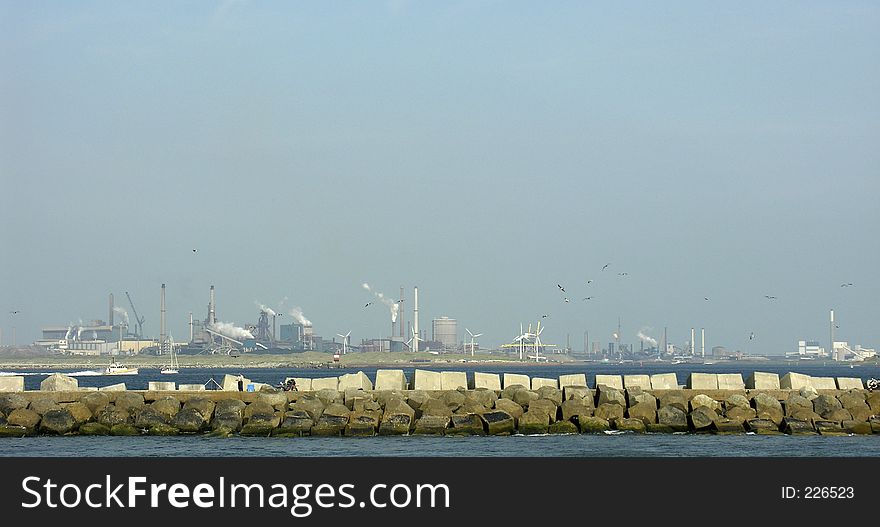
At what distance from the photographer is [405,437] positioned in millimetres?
39594

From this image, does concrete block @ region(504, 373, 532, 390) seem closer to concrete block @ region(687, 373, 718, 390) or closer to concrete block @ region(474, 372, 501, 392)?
concrete block @ region(474, 372, 501, 392)

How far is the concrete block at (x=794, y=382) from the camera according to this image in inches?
1736

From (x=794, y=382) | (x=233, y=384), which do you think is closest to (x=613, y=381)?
(x=794, y=382)

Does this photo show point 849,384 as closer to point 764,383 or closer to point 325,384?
point 764,383

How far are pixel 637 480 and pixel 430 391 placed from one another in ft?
73.0

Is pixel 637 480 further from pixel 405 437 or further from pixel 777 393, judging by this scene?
pixel 777 393

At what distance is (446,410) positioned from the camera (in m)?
41.0

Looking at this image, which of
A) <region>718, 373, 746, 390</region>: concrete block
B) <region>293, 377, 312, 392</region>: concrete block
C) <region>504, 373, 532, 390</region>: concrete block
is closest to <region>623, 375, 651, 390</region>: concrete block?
<region>718, 373, 746, 390</region>: concrete block

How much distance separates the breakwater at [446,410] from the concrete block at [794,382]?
1.70 ft

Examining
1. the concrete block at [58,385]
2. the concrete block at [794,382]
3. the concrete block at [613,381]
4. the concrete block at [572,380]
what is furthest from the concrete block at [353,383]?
the concrete block at [794,382]

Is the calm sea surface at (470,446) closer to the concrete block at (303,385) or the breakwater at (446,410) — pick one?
the breakwater at (446,410)

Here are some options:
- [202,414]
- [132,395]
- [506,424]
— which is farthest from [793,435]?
[132,395]

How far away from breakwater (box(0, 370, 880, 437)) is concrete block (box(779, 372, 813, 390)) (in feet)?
1.70

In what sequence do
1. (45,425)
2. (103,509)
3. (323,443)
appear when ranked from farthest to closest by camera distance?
(45,425) < (323,443) < (103,509)
